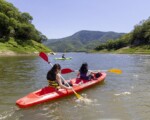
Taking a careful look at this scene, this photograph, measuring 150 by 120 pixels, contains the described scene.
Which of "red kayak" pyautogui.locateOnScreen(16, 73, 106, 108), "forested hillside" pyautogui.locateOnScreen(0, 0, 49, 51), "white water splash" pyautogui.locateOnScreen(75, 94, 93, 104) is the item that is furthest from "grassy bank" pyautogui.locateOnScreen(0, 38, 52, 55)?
"white water splash" pyautogui.locateOnScreen(75, 94, 93, 104)

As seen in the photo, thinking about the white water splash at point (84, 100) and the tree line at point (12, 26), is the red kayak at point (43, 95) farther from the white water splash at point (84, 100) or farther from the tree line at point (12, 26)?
the tree line at point (12, 26)

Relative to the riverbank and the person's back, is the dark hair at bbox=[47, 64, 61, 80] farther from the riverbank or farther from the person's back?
the riverbank

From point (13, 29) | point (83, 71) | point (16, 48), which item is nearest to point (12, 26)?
point (13, 29)

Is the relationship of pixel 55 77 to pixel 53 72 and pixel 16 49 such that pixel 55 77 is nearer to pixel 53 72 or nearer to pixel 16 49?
pixel 53 72

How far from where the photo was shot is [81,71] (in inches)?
774

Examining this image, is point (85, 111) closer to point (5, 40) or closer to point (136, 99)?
point (136, 99)

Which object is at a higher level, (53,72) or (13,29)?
(13,29)

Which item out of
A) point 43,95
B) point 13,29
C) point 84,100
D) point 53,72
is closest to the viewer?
point 43,95

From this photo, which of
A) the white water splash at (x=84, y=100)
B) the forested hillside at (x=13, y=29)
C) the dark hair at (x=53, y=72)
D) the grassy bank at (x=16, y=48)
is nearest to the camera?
the white water splash at (x=84, y=100)

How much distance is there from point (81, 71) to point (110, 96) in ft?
13.2

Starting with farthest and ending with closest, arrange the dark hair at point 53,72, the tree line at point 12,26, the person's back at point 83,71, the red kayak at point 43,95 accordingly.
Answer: the tree line at point 12,26, the person's back at point 83,71, the dark hair at point 53,72, the red kayak at point 43,95

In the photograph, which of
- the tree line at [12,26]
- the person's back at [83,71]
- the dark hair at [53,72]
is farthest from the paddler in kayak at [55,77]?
the tree line at [12,26]

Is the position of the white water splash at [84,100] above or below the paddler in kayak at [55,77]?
below

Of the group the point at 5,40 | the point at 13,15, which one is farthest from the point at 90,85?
the point at 13,15
